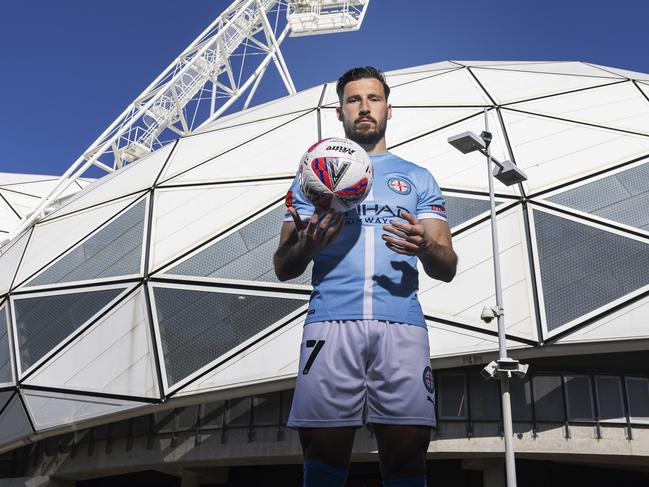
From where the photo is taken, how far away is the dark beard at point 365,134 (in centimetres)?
432

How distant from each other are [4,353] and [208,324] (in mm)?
4615

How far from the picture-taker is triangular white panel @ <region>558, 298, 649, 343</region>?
397 inches

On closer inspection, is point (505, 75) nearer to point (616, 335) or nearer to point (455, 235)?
point (455, 235)

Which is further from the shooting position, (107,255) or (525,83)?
(525,83)

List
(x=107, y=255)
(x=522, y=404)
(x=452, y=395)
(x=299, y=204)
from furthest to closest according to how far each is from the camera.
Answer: (x=452, y=395)
(x=522, y=404)
(x=107, y=255)
(x=299, y=204)

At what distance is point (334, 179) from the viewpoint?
361 centimetres

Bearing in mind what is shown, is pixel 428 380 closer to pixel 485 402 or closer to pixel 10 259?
pixel 485 402

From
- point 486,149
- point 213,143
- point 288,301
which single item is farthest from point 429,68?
point 288,301

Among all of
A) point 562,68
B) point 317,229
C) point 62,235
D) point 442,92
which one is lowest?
point 317,229

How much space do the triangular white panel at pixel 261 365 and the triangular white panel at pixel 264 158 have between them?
3919mm

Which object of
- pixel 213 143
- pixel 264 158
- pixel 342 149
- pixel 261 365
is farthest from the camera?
pixel 213 143

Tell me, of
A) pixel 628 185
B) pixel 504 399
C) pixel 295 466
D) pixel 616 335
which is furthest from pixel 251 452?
pixel 628 185

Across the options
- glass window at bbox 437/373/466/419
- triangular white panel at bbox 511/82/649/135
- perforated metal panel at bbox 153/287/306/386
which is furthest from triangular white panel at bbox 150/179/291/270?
triangular white panel at bbox 511/82/649/135

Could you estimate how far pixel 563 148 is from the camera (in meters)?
13.2
